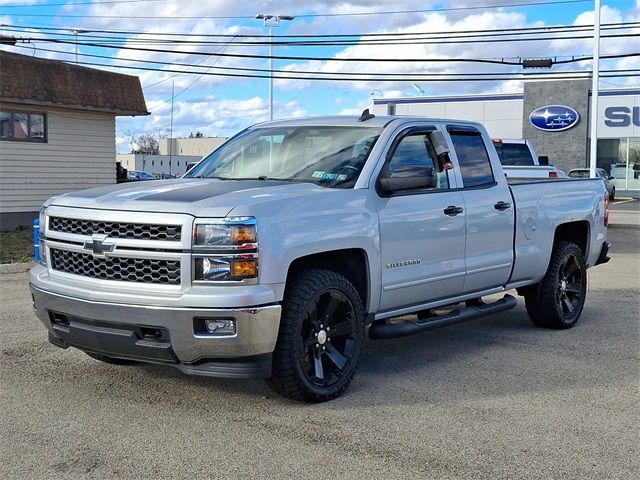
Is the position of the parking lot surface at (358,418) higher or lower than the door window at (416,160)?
lower

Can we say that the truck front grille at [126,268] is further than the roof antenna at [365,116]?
No

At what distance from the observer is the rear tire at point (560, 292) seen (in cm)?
772

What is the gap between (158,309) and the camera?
15.4 ft

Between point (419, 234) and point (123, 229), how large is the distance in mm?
2265

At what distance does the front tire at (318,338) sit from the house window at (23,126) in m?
15.3

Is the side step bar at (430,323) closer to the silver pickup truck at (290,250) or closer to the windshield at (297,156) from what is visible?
the silver pickup truck at (290,250)

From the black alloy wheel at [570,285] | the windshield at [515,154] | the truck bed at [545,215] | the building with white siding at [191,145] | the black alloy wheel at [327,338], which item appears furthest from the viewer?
the building with white siding at [191,145]

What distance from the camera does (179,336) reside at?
4.71 meters

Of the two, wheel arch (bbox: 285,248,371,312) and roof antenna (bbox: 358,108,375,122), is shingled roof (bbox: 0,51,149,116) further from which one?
wheel arch (bbox: 285,248,371,312)

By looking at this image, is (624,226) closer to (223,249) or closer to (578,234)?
(578,234)

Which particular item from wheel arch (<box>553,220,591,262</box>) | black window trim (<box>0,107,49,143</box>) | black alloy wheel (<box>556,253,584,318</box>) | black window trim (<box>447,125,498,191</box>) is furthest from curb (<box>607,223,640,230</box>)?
black window trim (<box>447,125,498,191</box>)

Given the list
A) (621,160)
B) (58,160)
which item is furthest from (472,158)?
(621,160)

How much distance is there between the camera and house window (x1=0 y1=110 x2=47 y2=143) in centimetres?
1844

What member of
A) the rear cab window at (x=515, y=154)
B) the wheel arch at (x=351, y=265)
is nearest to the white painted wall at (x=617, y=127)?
the rear cab window at (x=515, y=154)
